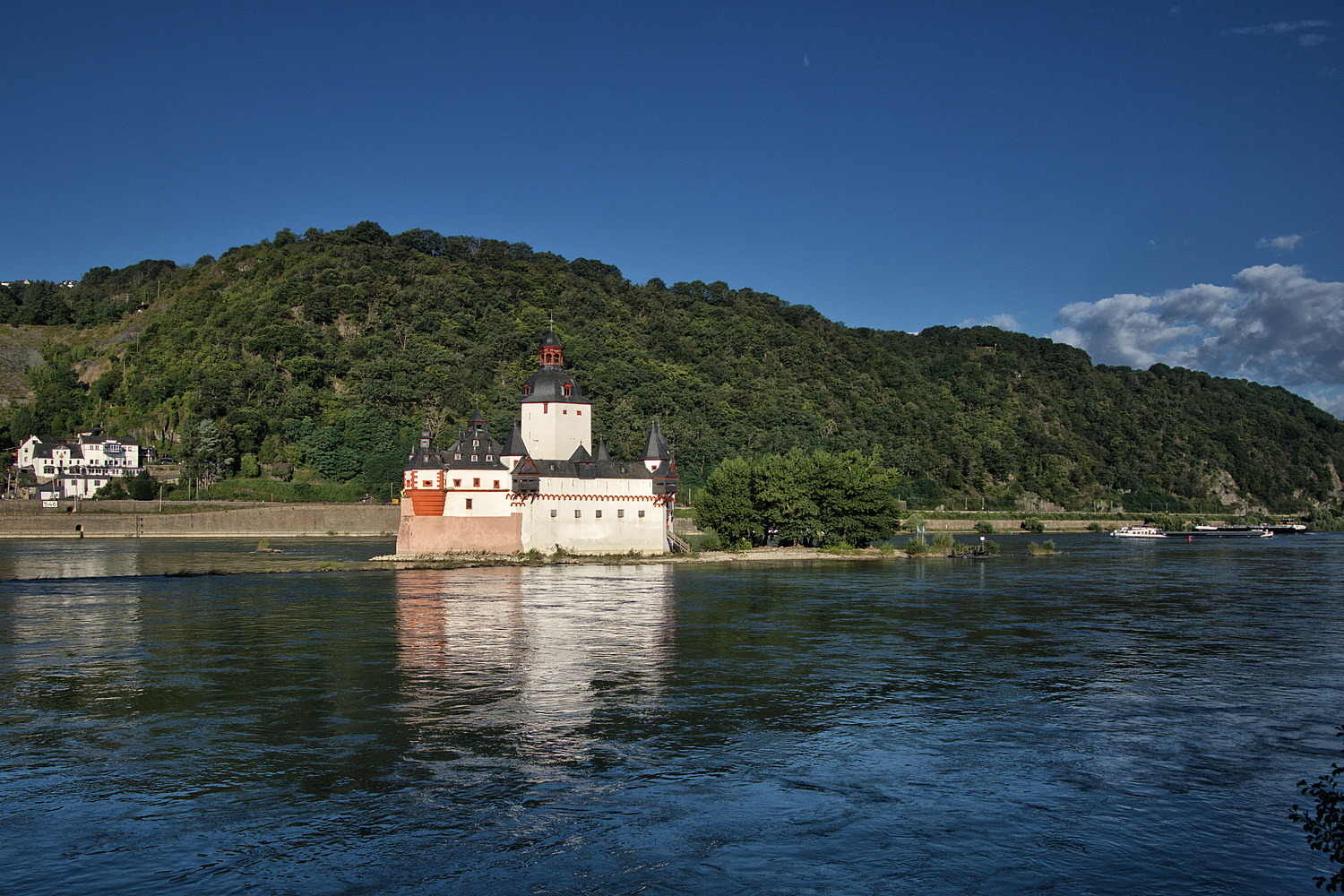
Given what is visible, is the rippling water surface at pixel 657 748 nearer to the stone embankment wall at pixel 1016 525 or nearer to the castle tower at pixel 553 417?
the castle tower at pixel 553 417

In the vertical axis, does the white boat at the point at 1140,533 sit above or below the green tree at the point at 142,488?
below

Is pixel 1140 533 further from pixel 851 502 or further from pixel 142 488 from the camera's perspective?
pixel 142 488

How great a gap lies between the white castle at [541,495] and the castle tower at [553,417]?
7cm

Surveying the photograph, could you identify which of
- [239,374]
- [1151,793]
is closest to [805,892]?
[1151,793]

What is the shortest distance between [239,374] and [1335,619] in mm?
112689

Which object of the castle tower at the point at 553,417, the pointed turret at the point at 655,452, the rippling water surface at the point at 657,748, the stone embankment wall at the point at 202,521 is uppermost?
the castle tower at the point at 553,417

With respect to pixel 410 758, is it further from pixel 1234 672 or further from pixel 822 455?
pixel 822 455

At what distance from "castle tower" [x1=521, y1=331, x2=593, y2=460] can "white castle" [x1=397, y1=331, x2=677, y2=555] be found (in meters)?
→ 0.07

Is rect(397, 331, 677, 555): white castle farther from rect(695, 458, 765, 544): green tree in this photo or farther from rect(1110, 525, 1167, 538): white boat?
rect(1110, 525, 1167, 538): white boat

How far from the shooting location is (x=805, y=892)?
1282 cm

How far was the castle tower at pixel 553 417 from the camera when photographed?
205 ft

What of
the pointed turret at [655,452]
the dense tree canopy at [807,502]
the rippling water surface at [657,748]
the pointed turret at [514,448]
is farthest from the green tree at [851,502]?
the rippling water surface at [657,748]

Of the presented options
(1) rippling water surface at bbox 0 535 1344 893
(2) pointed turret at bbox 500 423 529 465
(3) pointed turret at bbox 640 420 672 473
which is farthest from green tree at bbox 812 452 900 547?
(1) rippling water surface at bbox 0 535 1344 893

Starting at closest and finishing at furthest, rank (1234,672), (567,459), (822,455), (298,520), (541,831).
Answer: (541,831) → (1234,672) → (567,459) → (822,455) → (298,520)
